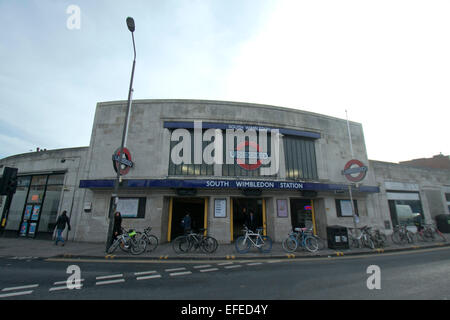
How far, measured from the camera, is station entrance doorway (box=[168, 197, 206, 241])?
12.6 meters

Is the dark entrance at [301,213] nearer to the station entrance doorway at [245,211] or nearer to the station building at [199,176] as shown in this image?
the station building at [199,176]

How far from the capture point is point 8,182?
32.4 ft

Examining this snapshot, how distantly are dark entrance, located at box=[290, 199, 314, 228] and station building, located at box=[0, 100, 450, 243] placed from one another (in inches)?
2.8

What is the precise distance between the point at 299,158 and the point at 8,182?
17959 mm

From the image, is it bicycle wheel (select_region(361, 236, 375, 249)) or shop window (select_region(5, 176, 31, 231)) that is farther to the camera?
shop window (select_region(5, 176, 31, 231))

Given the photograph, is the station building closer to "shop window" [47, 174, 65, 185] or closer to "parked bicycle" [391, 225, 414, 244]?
"shop window" [47, 174, 65, 185]

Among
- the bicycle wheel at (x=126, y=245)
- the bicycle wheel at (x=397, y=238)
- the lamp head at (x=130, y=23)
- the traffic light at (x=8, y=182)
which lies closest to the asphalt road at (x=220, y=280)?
the bicycle wheel at (x=126, y=245)

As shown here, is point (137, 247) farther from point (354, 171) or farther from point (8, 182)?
point (354, 171)

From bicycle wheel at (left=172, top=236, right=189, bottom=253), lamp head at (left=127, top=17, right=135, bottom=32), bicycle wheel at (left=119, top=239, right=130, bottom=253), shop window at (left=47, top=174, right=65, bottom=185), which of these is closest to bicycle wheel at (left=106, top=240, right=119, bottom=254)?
bicycle wheel at (left=119, top=239, right=130, bottom=253)

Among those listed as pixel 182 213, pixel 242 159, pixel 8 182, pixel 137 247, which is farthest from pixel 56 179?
pixel 242 159

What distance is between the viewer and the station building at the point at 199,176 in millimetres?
11633
